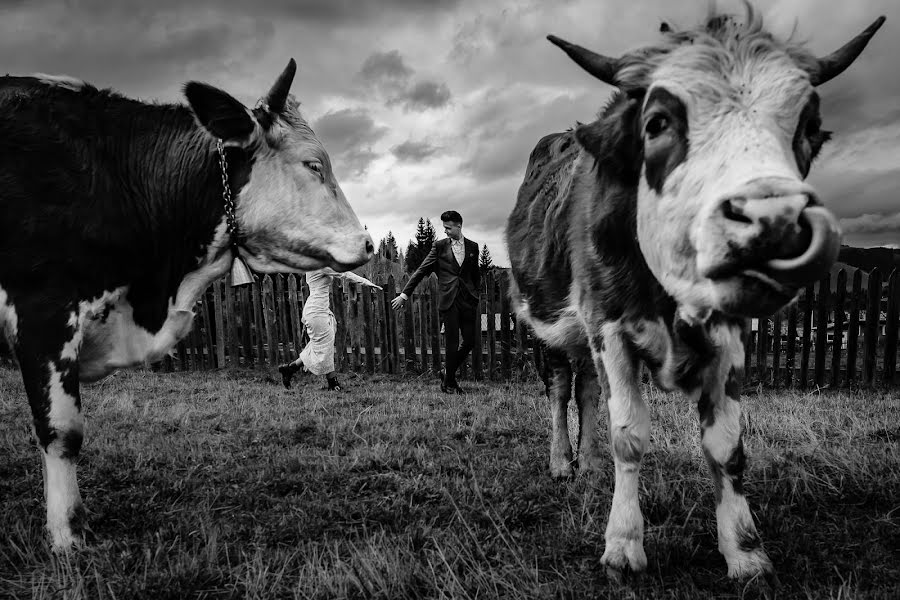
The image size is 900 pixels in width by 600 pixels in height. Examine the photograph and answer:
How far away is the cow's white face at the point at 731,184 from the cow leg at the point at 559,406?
1.97 m

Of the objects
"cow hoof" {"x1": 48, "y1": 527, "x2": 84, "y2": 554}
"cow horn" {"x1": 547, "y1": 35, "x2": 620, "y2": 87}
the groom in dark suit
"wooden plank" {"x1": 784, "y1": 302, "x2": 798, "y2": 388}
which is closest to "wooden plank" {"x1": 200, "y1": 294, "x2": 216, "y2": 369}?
the groom in dark suit

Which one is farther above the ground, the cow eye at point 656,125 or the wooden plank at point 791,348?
the cow eye at point 656,125

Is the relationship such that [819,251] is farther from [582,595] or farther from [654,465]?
[654,465]

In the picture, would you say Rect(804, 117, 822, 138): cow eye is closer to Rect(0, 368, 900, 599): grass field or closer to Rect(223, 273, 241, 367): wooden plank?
Rect(0, 368, 900, 599): grass field

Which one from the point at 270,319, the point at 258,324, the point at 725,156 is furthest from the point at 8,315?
the point at 258,324

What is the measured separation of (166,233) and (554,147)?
120 inches

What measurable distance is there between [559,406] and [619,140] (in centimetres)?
223

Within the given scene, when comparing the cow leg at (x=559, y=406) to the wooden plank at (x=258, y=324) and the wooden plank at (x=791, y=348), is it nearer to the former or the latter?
the wooden plank at (x=791, y=348)

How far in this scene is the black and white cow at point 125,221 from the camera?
2740mm

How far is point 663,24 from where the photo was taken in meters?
2.84

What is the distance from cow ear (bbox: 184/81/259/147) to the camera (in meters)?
2.95

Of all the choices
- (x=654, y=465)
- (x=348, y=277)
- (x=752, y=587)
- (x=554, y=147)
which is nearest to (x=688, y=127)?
(x=752, y=587)

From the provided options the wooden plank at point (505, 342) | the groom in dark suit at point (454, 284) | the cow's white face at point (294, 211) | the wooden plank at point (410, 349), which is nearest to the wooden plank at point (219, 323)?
the wooden plank at point (410, 349)

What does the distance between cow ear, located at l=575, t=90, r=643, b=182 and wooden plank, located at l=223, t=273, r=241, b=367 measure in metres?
9.52
